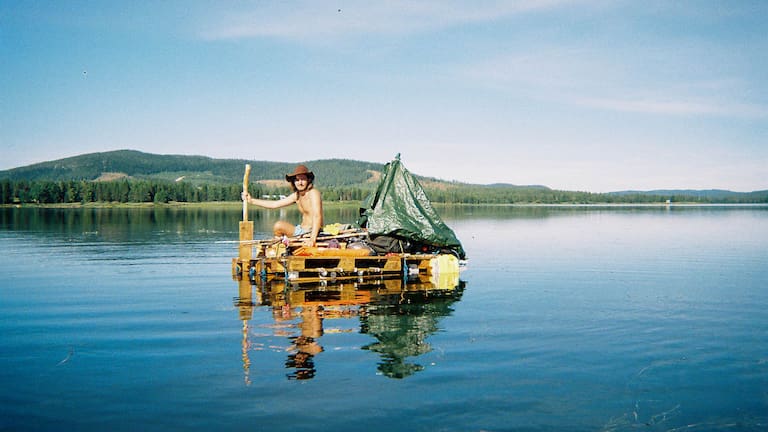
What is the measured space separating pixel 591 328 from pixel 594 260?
1254cm

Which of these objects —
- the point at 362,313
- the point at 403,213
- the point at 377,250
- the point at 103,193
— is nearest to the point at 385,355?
the point at 362,313

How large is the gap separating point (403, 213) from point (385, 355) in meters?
9.27

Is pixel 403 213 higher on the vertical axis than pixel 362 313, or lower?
higher

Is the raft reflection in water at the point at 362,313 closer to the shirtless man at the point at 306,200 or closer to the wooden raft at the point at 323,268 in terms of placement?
the wooden raft at the point at 323,268

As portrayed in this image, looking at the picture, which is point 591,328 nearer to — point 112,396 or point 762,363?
A: point 762,363

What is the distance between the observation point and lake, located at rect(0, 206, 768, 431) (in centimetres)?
663

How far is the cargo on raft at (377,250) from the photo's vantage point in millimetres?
16078

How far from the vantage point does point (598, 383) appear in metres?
7.80

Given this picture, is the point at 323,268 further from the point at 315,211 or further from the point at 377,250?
the point at 377,250

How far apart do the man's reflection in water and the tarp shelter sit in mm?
5594

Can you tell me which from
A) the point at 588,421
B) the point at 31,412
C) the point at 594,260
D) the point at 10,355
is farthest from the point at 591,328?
the point at 594,260

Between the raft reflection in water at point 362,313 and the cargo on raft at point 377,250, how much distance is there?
1.08ft

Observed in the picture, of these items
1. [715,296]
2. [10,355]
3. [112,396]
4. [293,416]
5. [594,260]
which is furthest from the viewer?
[594,260]

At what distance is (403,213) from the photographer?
1797 centimetres
